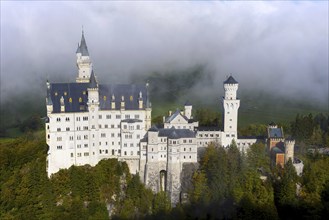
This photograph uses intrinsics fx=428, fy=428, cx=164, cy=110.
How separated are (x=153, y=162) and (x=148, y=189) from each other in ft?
15.4

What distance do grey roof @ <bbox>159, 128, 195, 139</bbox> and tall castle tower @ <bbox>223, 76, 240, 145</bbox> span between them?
6.75 meters

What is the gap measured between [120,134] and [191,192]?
16296 millimetres

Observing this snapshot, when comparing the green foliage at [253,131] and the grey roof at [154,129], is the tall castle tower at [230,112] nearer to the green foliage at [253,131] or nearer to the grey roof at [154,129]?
the green foliage at [253,131]

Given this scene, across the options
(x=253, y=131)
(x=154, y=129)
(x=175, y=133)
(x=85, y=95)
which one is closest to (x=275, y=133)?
(x=253, y=131)

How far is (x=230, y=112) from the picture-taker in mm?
77062

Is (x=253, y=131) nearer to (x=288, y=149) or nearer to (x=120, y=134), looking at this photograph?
(x=288, y=149)

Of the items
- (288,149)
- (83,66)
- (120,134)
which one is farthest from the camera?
(83,66)

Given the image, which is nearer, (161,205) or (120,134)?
(161,205)

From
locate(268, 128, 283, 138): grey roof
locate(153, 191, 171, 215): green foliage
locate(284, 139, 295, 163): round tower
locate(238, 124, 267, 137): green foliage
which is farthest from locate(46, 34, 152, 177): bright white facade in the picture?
locate(238, 124, 267, 137): green foliage

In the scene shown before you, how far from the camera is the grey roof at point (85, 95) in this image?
241ft

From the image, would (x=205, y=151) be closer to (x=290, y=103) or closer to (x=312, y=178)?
(x=312, y=178)

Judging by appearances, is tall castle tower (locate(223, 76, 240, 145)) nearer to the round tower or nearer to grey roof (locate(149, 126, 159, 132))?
the round tower

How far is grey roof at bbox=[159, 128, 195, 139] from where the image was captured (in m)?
73.1

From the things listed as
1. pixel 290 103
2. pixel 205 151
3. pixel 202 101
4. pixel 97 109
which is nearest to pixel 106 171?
pixel 97 109
